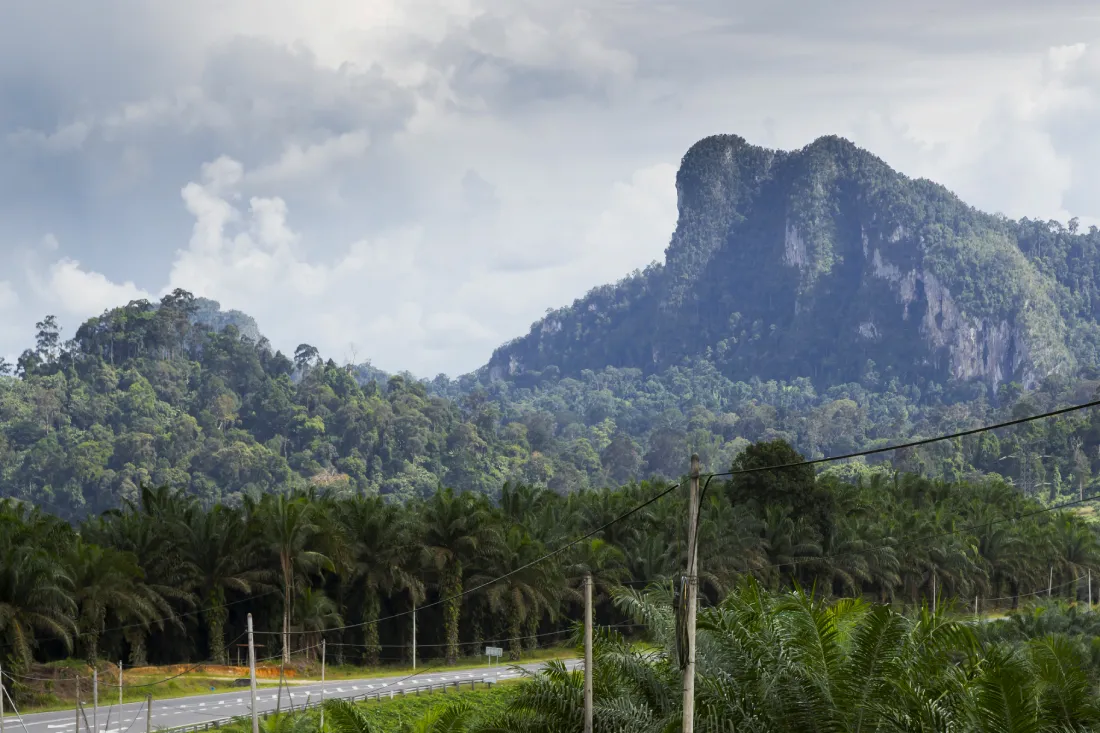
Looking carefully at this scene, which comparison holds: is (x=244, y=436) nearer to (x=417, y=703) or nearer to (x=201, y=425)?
(x=201, y=425)

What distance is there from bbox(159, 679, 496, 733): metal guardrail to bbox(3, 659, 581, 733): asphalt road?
32 centimetres

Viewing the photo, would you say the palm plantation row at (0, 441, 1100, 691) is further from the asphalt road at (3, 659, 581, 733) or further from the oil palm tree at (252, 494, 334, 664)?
the asphalt road at (3, 659, 581, 733)

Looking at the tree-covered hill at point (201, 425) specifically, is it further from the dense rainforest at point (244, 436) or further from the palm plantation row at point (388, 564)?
the palm plantation row at point (388, 564)

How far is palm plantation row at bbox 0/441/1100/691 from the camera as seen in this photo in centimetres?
4803

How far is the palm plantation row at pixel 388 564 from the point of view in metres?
48.0

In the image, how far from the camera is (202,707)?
43.0 meters

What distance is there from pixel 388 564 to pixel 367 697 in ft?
39.9

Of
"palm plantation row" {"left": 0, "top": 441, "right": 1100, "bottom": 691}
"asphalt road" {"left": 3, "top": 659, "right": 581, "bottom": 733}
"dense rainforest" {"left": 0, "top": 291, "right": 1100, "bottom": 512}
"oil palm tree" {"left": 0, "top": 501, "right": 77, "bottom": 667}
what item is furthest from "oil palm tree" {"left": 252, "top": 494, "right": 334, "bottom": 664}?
"dense rainforest" {"left": 0, "top": 291, "right": 1100, "bottom": 512}

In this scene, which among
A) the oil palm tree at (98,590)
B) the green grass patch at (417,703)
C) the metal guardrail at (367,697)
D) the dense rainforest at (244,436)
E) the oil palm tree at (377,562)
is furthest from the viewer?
the dense rainforest at (244,436)

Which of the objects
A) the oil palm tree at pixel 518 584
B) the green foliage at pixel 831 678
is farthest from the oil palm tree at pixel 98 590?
the green foliage at pixel 831 678

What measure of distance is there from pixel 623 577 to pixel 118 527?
21.8 metres

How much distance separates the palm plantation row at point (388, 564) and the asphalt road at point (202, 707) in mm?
3146

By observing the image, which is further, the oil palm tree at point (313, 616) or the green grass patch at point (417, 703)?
the oil palm tree at point (313, 616)

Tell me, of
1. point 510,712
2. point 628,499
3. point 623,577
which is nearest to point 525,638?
point 623,577
